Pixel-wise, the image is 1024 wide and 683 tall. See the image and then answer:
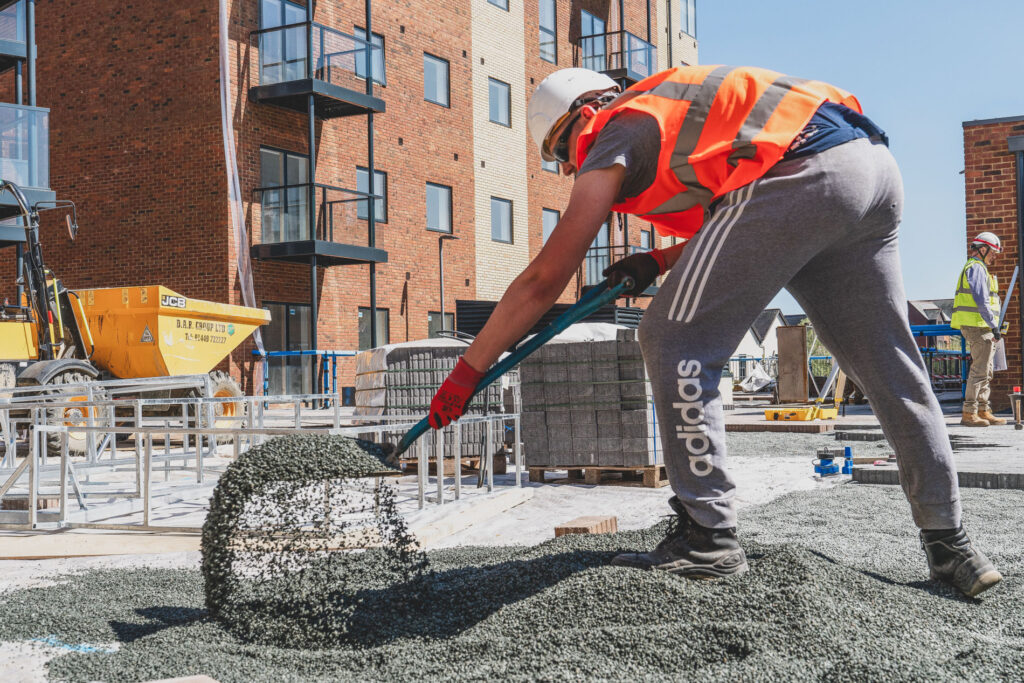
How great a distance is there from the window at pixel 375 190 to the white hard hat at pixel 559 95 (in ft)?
59.7

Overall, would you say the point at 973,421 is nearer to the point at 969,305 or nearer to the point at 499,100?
the point at 969,305

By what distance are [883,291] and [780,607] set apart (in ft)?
3.49

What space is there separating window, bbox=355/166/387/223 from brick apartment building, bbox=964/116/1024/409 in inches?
467

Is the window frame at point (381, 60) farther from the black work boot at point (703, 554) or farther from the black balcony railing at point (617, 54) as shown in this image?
the black work boot at point (703, 554)

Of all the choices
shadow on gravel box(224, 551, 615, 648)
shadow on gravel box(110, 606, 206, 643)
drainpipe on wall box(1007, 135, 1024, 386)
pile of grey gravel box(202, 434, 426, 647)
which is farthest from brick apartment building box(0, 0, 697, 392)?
shadow on gravel box(224, 551, 615, 648)

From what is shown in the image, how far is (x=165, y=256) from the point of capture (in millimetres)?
19594

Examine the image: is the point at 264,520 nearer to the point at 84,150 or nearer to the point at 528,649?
the point at 528,649

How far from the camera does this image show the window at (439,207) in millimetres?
24344

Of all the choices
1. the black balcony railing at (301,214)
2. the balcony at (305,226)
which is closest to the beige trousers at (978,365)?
the black balcony railing at (301,214)

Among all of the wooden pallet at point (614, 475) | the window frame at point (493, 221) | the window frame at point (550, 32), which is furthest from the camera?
the window frame at point (550, 32)

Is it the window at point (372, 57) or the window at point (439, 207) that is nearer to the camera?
the window at point (372, 57)

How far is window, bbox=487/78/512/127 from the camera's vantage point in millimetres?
26797

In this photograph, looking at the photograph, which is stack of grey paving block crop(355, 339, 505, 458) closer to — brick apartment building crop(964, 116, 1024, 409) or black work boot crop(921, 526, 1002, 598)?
black work boot crop(921, 526, 1002, 598)

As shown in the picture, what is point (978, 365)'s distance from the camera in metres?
11.9
